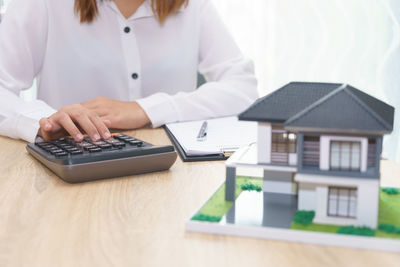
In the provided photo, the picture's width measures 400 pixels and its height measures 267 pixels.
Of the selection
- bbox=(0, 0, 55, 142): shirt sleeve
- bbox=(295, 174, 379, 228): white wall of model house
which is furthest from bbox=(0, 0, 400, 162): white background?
bbox=(295, 174, 379, 228): white wall of model house

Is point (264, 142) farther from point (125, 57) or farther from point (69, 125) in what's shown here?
point (125, 57)

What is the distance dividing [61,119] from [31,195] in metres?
0.28

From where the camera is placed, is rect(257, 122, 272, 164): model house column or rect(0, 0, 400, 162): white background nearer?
rect(257, 122, 272, 164): model house column

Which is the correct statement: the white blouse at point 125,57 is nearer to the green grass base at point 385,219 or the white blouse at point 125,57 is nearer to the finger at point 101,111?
the finger at point 101,111

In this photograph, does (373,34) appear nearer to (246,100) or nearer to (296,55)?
(296,55)

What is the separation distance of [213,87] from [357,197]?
890 mm

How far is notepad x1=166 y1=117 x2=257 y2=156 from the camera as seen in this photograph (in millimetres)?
909

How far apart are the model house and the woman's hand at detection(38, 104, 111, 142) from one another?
0.40 meters

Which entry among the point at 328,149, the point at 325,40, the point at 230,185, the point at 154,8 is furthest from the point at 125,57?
the point at 325,40

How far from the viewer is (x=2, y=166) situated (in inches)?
33.9

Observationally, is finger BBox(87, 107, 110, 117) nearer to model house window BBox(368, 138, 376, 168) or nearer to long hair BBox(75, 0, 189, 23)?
long hair BBox(75, 0, 189, 23)

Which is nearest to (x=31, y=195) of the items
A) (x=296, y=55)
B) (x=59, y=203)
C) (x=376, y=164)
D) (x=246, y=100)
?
(x=59, y=203)

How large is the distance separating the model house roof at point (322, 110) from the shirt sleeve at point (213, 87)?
0.64m

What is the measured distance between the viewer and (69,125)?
3.02 feet
